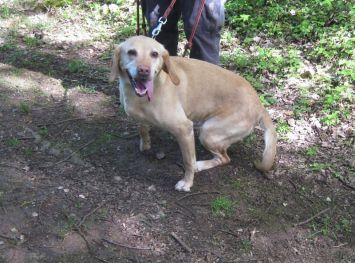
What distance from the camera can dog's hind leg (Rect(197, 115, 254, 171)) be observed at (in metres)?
4.13

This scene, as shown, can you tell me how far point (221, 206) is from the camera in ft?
12.6

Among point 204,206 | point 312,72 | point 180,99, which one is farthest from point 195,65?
point 312,72

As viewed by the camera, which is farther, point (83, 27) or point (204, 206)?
point (83, 27)

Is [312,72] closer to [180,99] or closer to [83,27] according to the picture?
[180,99]

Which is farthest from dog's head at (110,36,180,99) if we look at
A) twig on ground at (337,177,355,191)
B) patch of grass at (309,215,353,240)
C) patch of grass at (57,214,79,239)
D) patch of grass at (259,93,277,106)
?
patch of grass at (259,93,277,106)

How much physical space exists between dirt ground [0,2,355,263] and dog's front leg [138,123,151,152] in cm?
9

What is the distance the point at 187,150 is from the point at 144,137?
0.66 metres

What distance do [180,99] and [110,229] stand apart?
4.11 ft

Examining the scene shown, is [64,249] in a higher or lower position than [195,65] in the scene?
lower

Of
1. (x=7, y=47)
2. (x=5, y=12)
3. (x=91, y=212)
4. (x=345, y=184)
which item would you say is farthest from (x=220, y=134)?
(x=5, y=12)

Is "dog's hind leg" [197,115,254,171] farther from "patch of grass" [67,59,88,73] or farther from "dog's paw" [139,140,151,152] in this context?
"patch of grass" [67,59,88,73]

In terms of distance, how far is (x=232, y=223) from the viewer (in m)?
3.72

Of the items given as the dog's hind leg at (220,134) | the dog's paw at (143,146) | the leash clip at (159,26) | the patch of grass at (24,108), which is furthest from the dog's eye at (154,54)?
the patch of grass at (24,108)

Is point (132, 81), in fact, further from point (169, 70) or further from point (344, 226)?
point (344, 226)
